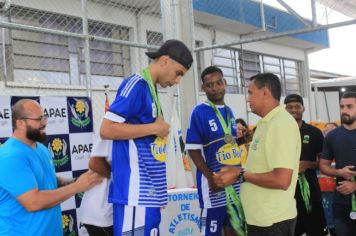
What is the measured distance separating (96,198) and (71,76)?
620 centimetres

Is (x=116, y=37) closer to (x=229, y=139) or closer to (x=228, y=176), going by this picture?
(x=229, y=139)

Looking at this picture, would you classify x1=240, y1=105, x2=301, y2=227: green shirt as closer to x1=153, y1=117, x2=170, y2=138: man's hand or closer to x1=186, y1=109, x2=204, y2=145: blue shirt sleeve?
x1=153, y1=117, x2=170, y2=138: man's hand

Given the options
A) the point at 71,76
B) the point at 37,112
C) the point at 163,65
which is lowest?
the point at 37,112

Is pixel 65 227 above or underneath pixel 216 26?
underneath

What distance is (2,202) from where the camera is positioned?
2.94 metres

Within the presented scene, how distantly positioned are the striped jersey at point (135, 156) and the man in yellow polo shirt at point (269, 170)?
1.68 feet

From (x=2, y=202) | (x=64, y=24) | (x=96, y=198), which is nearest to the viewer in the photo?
(x=2, y=202)

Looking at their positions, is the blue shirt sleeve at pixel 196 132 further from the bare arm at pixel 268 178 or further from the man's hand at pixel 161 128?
the man's hand at pixel 161 128

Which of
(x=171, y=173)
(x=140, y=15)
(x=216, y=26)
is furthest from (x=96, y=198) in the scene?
(x=216, y=26)

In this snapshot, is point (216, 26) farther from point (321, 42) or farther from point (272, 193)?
point (272, 193)

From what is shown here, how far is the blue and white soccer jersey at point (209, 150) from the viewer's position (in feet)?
13.7

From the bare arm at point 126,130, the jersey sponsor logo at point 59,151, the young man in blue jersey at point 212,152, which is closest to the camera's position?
the bare arm at point 126,130

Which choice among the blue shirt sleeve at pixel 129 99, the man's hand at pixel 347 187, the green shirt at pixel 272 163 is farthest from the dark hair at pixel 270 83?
the man's hand at pixel 347 187

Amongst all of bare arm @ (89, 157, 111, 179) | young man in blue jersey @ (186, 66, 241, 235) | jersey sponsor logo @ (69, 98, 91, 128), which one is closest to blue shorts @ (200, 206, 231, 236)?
young man in blue jersey @ (186, 66, 241, 235)
